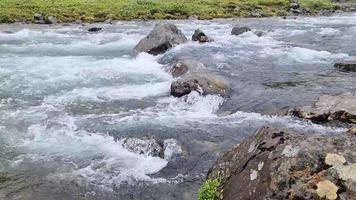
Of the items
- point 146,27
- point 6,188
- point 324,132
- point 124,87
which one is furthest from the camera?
point 146,27

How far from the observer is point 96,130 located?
46.2 ft

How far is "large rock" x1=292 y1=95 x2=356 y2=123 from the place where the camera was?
14461 millimetres

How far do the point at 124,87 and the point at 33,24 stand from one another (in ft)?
82.7

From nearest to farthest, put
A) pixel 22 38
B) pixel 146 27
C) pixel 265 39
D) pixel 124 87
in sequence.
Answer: pixel 124 87 < pixel 265 39 < pixel 22 38 < pixel 146 27

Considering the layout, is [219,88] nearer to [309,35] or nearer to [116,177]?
[116,177]

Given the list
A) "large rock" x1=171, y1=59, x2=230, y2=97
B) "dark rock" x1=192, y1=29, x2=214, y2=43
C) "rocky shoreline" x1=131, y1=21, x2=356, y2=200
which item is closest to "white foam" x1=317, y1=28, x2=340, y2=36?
"dark rock" x1=192, y1=29, x2=214, y2=43

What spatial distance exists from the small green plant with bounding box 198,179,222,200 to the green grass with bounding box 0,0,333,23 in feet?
125

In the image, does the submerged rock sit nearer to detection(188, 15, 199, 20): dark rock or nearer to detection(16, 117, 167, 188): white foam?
detection(16, 117, 167, 188): white foam

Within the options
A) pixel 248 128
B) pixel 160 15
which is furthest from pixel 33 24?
pixel 248 128

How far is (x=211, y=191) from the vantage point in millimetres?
8234

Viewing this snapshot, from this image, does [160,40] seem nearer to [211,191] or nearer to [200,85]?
[200,85]

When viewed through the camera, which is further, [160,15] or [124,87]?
[160,15]

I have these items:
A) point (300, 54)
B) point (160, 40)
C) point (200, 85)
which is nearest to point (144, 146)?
point (200, 85)

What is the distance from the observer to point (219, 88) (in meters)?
18.1
